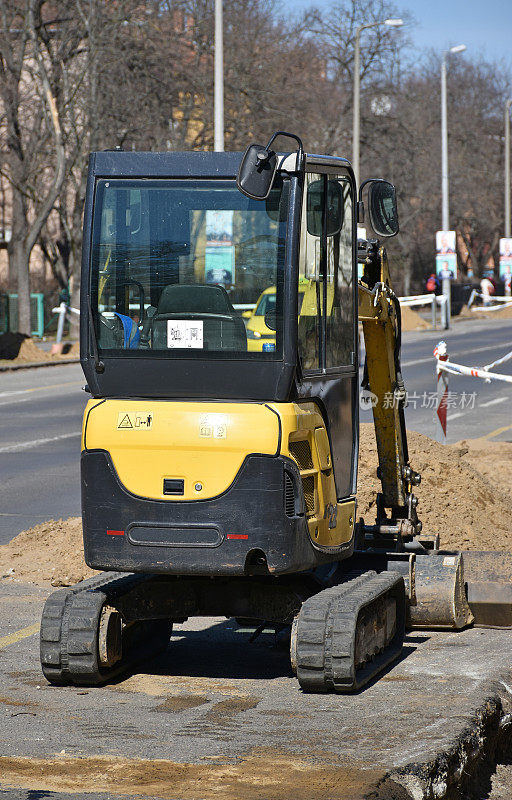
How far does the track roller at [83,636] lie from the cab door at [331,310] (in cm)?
135

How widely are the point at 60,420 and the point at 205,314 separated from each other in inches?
560

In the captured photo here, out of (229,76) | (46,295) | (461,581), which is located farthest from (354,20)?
(461,581)

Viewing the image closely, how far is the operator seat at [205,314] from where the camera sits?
6281 mm

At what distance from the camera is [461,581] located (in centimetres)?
786

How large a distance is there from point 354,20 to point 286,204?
5521 centimetres

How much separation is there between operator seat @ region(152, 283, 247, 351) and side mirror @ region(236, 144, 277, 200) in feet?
1.80

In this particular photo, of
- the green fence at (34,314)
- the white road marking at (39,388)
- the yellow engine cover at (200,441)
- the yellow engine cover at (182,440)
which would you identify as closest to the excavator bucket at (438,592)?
the yellow engine cover at (200,441)

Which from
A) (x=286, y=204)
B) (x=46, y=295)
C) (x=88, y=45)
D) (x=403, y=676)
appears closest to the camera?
(x=286, y=204)

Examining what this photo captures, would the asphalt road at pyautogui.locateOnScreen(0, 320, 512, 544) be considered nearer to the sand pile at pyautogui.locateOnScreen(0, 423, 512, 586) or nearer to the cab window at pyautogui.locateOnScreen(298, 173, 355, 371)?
the sand pile at pyautogui.locateOnScreen(0, 423, 512, 586)

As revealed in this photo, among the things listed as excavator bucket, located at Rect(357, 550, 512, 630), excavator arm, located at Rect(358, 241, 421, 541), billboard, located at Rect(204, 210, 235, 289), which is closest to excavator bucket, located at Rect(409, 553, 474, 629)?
excavator bucket, located at Rect(357, 550, 512, 630)

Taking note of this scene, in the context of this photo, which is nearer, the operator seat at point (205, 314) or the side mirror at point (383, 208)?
the operator seat at point (205, 314)

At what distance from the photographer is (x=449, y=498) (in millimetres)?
10578

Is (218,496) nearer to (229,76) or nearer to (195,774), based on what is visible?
(195,774)

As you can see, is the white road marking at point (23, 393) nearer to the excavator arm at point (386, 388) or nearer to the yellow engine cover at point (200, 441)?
the excavator arm at point (386, 388)
